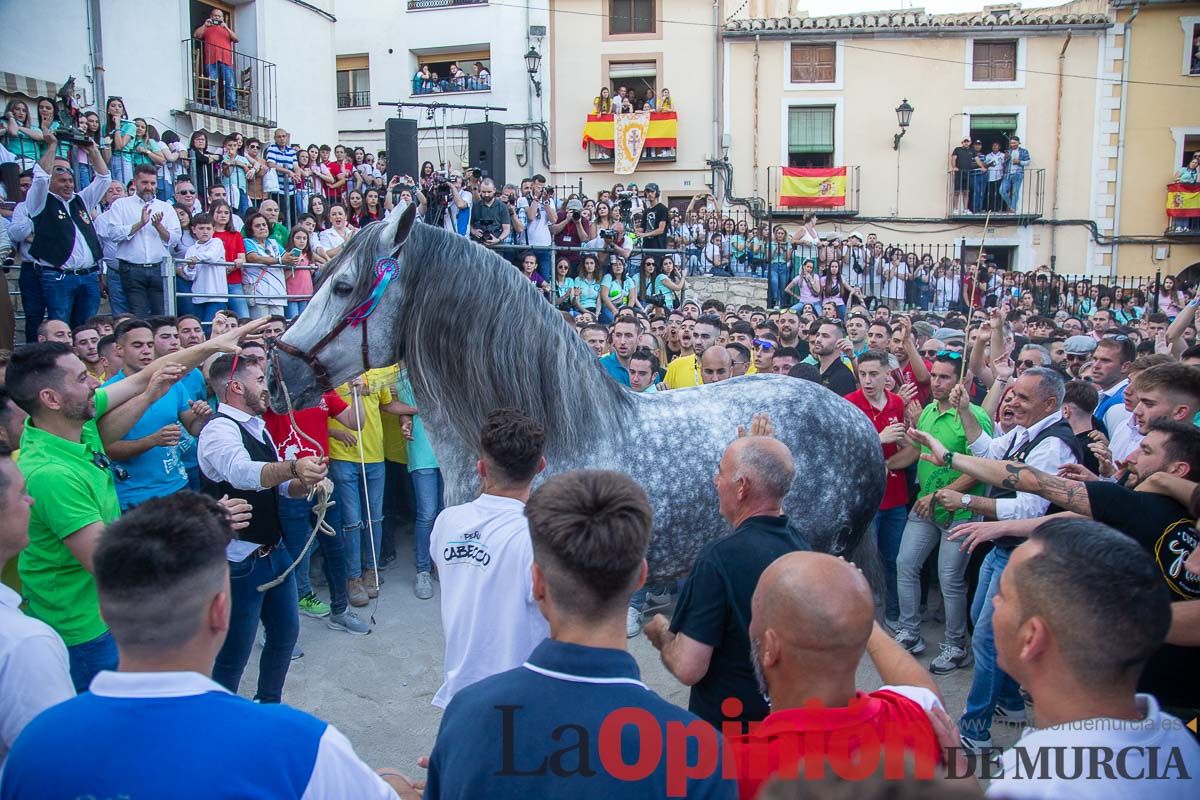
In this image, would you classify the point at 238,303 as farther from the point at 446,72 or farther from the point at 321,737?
the point at 446,72

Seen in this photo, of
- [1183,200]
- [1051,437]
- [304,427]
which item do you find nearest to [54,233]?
[304,427]

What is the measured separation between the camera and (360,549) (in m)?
7.02

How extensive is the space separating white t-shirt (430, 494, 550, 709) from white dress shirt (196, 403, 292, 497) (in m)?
1.85

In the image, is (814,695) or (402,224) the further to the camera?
(402,224)

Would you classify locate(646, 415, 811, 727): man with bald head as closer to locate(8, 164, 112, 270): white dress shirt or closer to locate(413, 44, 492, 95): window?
locate(8, 164, 112, 270): white dress shirt

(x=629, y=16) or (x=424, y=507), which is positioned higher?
(x=629, y=16)

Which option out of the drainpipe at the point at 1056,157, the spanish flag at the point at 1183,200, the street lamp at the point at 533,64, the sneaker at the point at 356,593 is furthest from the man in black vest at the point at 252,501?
the spanish flag at the point at 1183,200

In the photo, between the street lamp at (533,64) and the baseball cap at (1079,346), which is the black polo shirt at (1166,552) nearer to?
the baseball cap at (1079,346)

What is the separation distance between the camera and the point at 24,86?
490 inches

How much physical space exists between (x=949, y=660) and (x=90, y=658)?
15.9ft

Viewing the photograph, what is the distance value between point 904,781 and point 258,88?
64.6ft

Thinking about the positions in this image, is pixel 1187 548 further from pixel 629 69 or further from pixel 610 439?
A: pixel 629 69

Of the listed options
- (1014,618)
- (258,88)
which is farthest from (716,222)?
(1014,618)

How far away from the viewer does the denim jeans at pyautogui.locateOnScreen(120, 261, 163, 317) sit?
9062 mm
